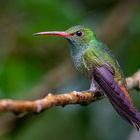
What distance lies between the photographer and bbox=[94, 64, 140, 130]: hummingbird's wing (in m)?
2.65

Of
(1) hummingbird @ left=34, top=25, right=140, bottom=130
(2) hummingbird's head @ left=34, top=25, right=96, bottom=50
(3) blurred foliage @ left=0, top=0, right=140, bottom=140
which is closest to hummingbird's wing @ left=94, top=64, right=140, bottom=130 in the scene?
(1) hummingbird @ left=34, top=25, right=140, bottom=130

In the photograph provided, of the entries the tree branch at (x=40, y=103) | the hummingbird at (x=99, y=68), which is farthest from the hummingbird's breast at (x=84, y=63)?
the tree branch at (x=40, y=103)

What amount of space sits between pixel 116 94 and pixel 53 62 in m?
1.90

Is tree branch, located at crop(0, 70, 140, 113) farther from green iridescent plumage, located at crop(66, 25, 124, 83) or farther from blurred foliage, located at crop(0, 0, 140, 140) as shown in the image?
blurred foliage, located at crop(0, 0, 140, 140)

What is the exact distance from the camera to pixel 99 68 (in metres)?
3.18

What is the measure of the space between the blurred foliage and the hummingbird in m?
0.79

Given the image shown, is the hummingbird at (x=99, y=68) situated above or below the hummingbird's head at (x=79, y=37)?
below

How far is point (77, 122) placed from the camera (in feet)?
14.5

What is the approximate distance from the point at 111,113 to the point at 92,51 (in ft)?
3.85

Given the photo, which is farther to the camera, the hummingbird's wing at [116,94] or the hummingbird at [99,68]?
the hummingbird at [99,68]

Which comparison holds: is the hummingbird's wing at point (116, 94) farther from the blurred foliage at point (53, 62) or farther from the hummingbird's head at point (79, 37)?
the blurred foliage at point (53, 62)

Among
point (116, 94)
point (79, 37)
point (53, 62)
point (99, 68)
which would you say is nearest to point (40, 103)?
point (116, 94)

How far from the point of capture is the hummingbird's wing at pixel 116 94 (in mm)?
2652

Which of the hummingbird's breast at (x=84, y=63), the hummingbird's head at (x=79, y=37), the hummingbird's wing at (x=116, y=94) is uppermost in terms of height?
the hummingbird's head at (x=79, y=37)
